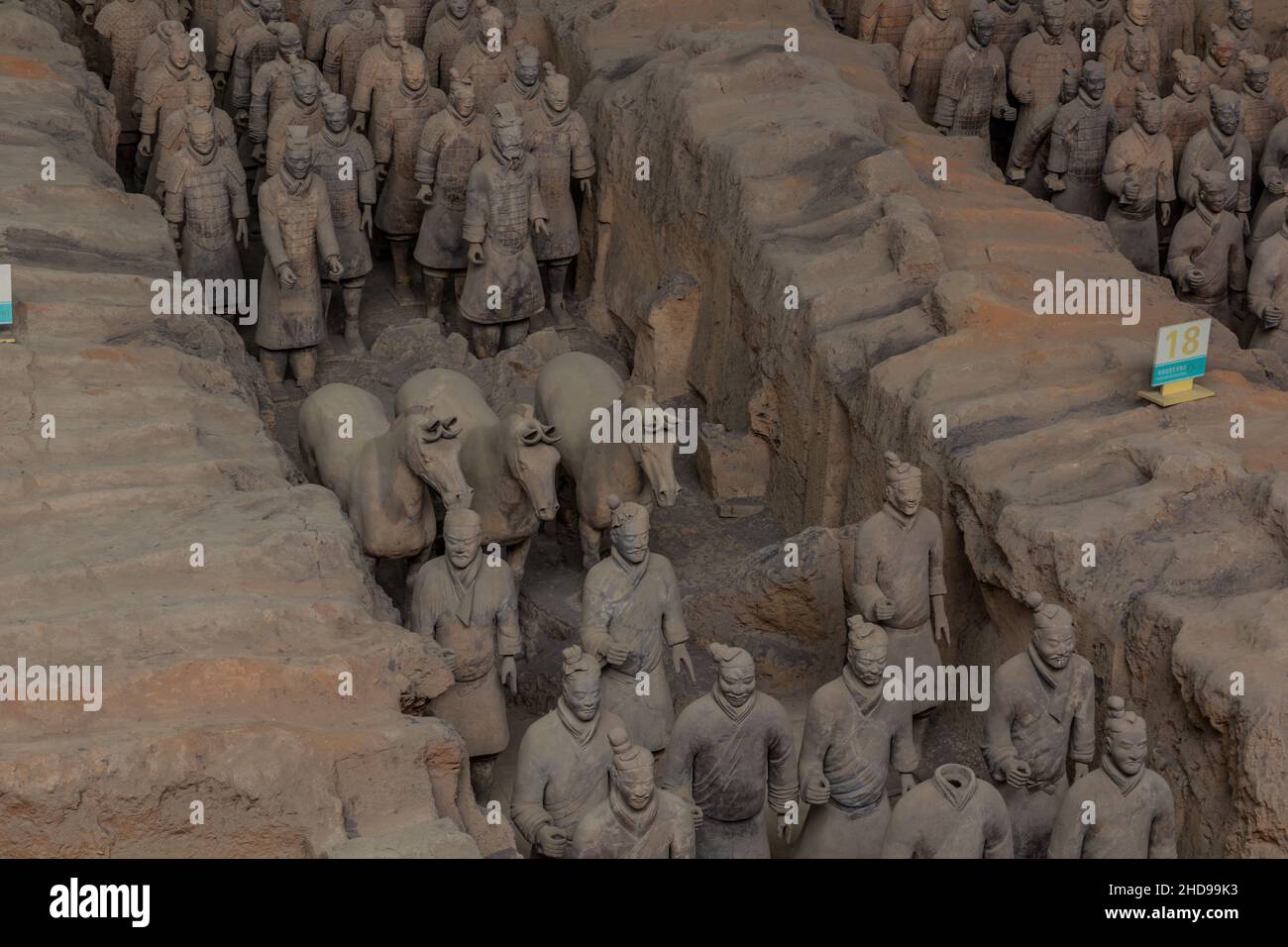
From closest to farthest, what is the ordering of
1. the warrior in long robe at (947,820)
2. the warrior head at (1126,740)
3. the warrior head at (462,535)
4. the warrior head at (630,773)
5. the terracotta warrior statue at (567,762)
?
1. the warrior head at (630,773)
2. the warrior in long robe at (947,820)
3. the warrior head at (1126,740)
4. the terracotta warrior statue at (567,762)
5. the warrior head at (462,535)

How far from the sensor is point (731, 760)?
7680 mm

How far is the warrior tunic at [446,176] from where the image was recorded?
12.2m

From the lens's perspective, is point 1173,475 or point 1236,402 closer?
point 1173,475

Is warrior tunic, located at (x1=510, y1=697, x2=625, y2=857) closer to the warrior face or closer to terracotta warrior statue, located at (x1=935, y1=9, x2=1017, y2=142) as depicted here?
the warrior face

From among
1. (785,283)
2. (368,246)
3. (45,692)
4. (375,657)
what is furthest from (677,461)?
(45,692)

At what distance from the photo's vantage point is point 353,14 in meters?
13.4

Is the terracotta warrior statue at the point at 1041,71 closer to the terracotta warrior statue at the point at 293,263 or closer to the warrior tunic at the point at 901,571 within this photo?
the terracotta warrior statue at the point at 293,263

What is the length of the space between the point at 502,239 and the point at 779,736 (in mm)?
4935

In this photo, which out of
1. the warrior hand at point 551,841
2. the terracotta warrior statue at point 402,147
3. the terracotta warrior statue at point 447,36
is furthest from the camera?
the terracotta warrior statue at point 447,36

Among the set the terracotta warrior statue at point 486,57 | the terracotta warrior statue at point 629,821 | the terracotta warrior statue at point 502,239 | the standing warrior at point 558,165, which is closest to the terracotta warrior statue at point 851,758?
the terracotta warrior statue at point 629,821

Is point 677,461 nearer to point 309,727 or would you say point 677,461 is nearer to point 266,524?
point 266,524

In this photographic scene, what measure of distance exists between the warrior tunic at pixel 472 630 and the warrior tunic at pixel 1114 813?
8.10ft

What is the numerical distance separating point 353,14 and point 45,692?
727 cm

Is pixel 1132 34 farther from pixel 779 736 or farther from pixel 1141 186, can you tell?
pixel 779 736
